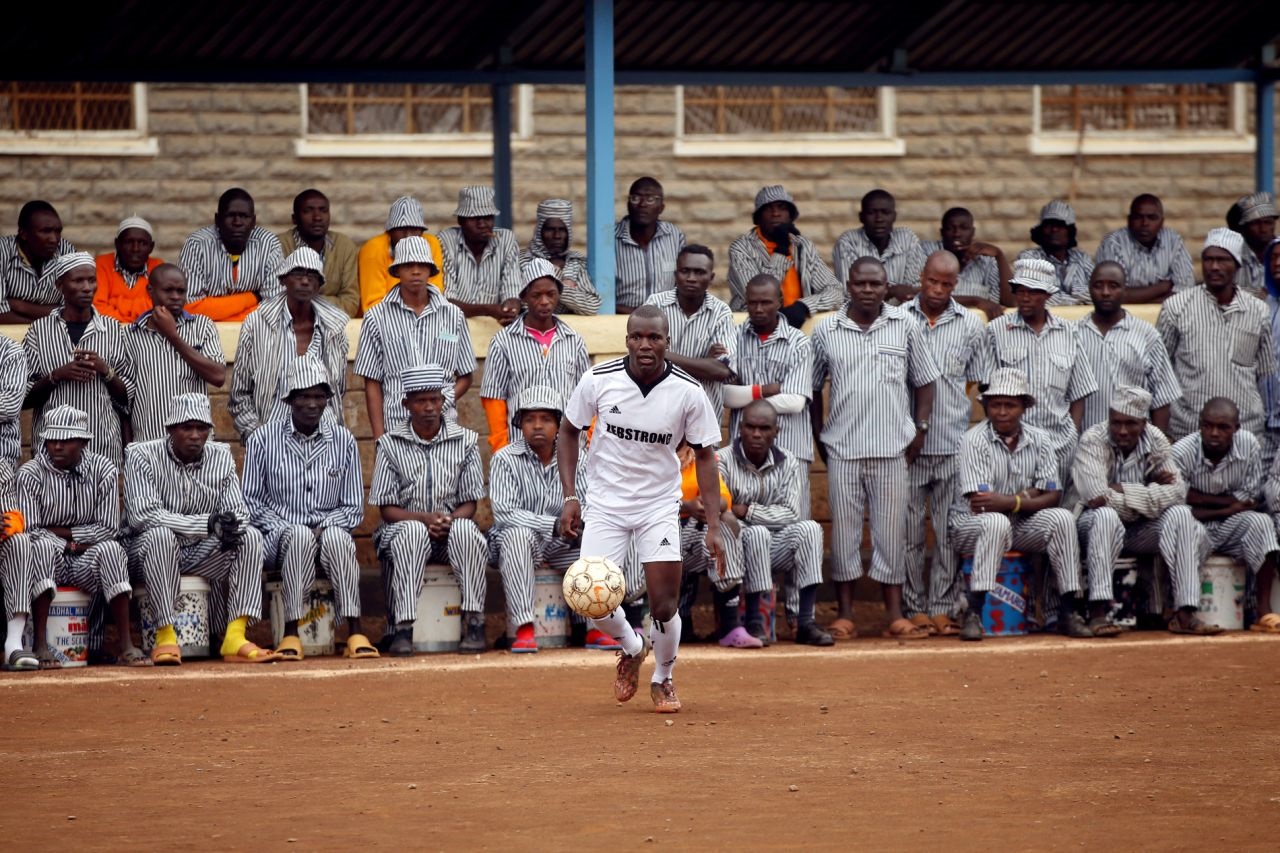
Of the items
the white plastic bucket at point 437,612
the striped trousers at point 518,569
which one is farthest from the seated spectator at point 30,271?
the striped trousers at point 518,569

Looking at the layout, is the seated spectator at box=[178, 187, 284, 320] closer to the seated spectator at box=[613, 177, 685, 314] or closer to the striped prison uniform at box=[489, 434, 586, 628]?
the striped prison uniform at box=[489, 434, 586, 628]

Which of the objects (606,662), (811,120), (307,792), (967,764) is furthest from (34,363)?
(811,120)

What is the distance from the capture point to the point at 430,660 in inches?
450

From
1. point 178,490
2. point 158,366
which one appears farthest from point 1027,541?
point 158,366

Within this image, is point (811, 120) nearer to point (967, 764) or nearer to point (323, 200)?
point (323, 200)

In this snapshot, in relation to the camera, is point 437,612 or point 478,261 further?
point 478,261

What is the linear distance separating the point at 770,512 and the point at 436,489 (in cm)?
206

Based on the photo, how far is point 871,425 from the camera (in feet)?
41.1

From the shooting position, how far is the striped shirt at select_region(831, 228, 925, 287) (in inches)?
553

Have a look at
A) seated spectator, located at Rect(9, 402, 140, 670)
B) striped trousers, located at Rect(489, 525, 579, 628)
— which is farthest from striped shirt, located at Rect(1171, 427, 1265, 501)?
seated spectator, located at Rect(9, 402, 140, 670)

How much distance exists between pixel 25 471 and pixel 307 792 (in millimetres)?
4570

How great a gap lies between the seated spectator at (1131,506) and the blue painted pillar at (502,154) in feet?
17.1

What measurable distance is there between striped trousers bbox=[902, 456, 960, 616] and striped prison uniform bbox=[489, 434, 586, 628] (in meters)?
2.38

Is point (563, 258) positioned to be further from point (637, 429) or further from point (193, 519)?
point (637, 429)
